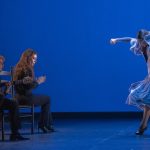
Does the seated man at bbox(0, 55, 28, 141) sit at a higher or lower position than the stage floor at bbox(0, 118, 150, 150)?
higher

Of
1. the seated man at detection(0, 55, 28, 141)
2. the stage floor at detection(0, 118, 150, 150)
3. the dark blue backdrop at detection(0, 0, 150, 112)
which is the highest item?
the dark blue backdrop at detection(0, 0, 150, 112)

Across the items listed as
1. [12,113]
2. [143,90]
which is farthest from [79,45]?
[12,113]

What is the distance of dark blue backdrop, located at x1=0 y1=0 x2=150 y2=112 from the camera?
9.13 metres

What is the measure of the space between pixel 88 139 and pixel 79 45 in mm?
3592

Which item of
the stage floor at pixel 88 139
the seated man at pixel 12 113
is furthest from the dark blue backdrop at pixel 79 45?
the seated man at pixel 12 113

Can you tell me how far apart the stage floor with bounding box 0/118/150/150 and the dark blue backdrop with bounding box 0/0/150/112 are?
4.87 feet

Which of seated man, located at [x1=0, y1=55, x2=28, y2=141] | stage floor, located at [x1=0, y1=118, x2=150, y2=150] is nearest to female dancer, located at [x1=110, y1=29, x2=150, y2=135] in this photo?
stage floor, located at [x1=0, y1=118, x2=150, y2=150]

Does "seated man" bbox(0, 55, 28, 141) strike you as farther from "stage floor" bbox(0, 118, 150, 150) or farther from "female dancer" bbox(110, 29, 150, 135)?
"female dancer" bbox(110, 29, 150, 135)

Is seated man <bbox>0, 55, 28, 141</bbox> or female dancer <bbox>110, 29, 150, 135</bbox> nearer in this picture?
seated man <bbox>0, 55, 28, 141</bbox>

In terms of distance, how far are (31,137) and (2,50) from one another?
3.52 meters

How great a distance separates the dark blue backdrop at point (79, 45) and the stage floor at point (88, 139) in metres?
1.48

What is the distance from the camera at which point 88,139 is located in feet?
19.4

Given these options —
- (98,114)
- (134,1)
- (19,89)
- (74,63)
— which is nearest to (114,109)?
(98,114)

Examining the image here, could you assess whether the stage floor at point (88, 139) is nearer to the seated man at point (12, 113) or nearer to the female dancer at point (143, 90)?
the seated man at point (12, 113)
